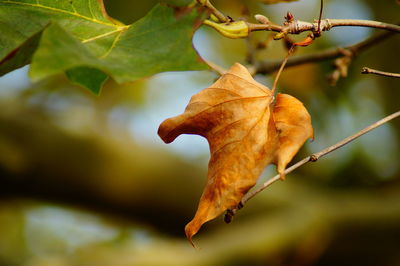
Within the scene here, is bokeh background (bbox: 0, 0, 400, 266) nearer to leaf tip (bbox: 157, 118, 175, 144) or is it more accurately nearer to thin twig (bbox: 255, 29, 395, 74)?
thin twig (bbox: 255, 29, 395, 74)

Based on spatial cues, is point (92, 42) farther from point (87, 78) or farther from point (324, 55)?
point (324, 55)

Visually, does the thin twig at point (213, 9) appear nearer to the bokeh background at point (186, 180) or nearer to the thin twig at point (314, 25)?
the thin twig at point (314, 25)

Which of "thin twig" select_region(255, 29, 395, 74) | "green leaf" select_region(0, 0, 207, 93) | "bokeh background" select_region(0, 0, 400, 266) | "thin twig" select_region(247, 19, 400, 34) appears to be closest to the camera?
"green leaf" select_region(0, 0, 207, 93)

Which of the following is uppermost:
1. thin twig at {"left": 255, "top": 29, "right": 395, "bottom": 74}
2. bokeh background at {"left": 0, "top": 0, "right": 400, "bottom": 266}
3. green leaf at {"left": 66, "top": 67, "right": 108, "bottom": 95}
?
green leaf at {"left": 66, "top": 67, "right": 108, "bottom": 95}

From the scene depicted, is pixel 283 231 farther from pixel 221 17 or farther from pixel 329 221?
pixel 221 17

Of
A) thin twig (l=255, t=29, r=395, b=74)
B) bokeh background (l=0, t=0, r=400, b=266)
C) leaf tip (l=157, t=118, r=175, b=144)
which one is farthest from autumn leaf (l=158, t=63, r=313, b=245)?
Answer: bokeh background (l=0, t=0, r=400, b=266)
